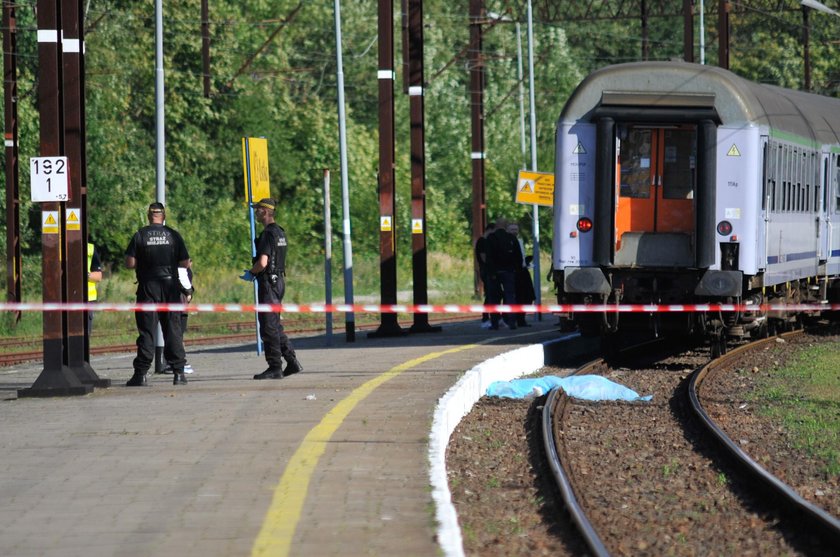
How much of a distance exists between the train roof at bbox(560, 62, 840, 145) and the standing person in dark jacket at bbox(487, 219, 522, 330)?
23.4 ft

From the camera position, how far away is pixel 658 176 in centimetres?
1888

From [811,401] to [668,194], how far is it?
14.5 feet

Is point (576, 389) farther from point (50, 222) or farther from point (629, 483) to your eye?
point (50, 222)

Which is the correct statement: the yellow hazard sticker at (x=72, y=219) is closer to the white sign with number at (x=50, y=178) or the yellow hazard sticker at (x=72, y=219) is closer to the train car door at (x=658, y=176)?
the white sign with number at (x=50, y=178)

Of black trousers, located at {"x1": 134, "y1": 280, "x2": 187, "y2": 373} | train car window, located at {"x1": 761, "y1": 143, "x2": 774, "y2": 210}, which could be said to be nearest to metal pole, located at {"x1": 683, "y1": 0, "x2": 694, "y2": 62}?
train car window, located at {"x1": 761, "y1": 143, "x2": 774, "y2": 210}

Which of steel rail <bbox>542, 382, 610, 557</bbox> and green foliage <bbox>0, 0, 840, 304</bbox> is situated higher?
green foliage <bbox>0, 0, 840, 304</bbox>

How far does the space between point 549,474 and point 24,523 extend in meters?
3.89

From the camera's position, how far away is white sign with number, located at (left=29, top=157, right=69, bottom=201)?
14398mm

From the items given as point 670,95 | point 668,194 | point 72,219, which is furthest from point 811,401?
point 72,219

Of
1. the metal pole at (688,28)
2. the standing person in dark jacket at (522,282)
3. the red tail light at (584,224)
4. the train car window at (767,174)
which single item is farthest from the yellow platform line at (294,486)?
the metal pole at (688,28)

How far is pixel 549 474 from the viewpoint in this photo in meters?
10.8

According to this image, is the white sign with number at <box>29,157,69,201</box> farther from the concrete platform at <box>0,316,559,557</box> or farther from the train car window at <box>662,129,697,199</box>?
the train car window at <box>662,129,697,199</box>

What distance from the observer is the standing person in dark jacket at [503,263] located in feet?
85.5

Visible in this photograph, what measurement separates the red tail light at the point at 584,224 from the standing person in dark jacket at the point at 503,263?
7.14 metres
